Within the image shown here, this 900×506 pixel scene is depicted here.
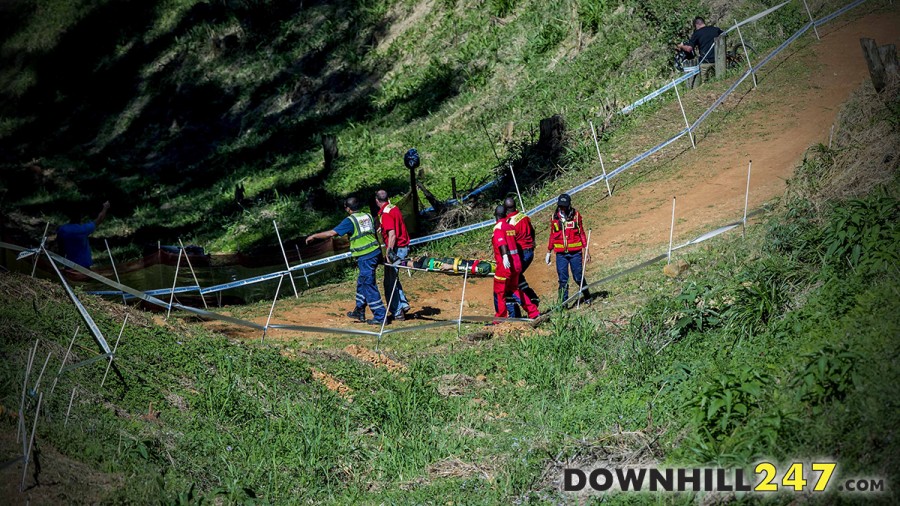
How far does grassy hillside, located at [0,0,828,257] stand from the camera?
25016 millimetres

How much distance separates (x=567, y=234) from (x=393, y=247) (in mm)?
2652

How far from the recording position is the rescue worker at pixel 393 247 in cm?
1548

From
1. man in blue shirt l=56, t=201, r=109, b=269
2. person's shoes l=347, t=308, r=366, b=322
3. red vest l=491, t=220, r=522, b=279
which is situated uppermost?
man in blue shirt l=56, t=201, r=109, b=269

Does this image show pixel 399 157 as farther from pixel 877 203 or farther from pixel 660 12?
pixel 877 203

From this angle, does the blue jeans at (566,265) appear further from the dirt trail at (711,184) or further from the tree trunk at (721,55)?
the tree trunk at (721,55)

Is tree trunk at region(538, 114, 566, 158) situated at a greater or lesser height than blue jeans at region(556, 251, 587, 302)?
greater

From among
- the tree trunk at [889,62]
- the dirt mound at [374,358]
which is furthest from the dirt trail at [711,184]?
the tree trunk at [889,62]

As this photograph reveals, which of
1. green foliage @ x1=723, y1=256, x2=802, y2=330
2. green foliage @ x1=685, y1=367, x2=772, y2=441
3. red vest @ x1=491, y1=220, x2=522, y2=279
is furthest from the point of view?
red vest @ x1=491, y1=220, x2=522, y2=279

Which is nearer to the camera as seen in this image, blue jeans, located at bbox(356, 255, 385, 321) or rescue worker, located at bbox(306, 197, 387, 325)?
rescue worker, located at bbox(306, 197, 387, 325)

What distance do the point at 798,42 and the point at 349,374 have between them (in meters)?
14.4

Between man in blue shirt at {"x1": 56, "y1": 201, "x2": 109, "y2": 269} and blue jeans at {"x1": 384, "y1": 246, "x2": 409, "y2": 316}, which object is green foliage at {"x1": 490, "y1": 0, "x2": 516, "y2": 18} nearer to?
blue jeans at {"x1": 384, "y1": 246, "x2": 409, "y2": 316}

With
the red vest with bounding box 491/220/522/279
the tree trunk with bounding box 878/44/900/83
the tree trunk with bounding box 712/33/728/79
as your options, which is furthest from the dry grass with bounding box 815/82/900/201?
the tree trunk with bounding box 712/33/728/79

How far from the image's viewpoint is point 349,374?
12695 millimetres

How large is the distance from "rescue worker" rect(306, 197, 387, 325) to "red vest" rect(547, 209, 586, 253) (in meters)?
2.65
